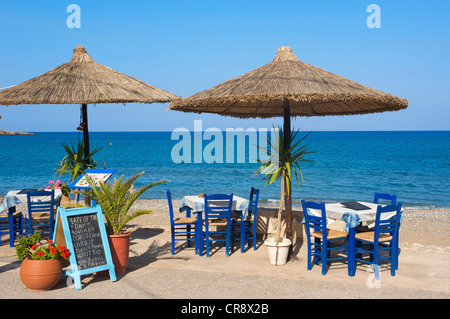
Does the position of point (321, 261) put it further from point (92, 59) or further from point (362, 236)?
point (92, 59)

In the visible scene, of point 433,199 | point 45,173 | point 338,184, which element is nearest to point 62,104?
point 433,199

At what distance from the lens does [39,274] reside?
15.6ft

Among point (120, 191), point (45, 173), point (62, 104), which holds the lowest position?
point (45, 173)

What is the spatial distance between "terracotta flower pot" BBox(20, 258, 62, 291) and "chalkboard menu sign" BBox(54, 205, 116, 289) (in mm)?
218

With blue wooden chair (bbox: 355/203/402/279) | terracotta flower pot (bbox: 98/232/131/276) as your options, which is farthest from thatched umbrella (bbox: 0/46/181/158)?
blue wooden chair (bbox: 355/203/402/279)

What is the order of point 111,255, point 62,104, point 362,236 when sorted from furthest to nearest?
point 62,104 < point 362,236 < point 111,255

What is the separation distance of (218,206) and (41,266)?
270 cm

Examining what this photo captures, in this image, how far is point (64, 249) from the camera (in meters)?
4.98

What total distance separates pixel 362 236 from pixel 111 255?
3.15m

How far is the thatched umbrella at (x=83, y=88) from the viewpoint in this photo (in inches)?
279

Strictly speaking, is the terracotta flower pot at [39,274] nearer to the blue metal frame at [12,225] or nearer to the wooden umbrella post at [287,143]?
the blue metal frame at [12,225]

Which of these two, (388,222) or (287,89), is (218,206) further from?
(388,222)

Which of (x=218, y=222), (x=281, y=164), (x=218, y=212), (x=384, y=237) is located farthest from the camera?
(x=218, y=222)

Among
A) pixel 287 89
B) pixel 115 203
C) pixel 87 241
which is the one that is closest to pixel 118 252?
pixel 87 241
